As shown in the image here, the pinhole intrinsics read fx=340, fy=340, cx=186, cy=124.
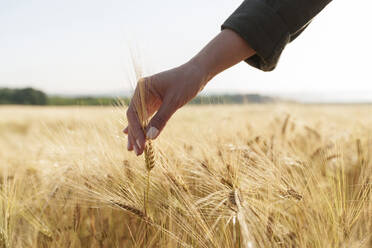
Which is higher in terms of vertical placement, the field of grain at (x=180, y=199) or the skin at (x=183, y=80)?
the skin at (x=183, y=80)

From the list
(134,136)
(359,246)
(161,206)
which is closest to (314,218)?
(359,246)

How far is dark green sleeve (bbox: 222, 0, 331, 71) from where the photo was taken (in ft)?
2.82

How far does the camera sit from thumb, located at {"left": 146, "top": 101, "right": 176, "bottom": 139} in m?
0.77

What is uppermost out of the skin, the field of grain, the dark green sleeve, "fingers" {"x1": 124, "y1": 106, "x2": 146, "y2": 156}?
the dark green sleeve

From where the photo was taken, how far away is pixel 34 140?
188 centimetres

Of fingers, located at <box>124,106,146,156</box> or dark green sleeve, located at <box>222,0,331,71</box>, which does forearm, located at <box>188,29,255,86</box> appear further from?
fingers, located at <box>124,106,146,156</box>

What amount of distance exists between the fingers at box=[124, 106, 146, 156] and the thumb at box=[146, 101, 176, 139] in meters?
0.03

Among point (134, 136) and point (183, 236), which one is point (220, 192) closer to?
point (183, 236)

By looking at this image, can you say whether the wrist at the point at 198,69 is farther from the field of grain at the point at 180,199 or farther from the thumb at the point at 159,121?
the field of grain at the point at 180,199

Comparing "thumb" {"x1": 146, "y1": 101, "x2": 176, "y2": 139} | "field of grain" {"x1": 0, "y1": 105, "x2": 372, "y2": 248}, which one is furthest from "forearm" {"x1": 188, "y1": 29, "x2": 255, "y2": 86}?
"field of grain" {"x1": 0, "y1": 105, "x2": 372, "y2": 248}

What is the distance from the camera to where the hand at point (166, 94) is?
0.79 m

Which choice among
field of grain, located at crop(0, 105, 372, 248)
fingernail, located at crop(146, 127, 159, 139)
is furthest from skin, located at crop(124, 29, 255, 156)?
field of grain, located at crop(0, 105, 372, 248)

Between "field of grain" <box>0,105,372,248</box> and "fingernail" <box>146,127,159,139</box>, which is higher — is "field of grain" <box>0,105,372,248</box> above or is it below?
below

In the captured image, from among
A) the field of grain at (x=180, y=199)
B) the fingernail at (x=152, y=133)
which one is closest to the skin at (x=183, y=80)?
the fingernail at (x=152, y=133)
